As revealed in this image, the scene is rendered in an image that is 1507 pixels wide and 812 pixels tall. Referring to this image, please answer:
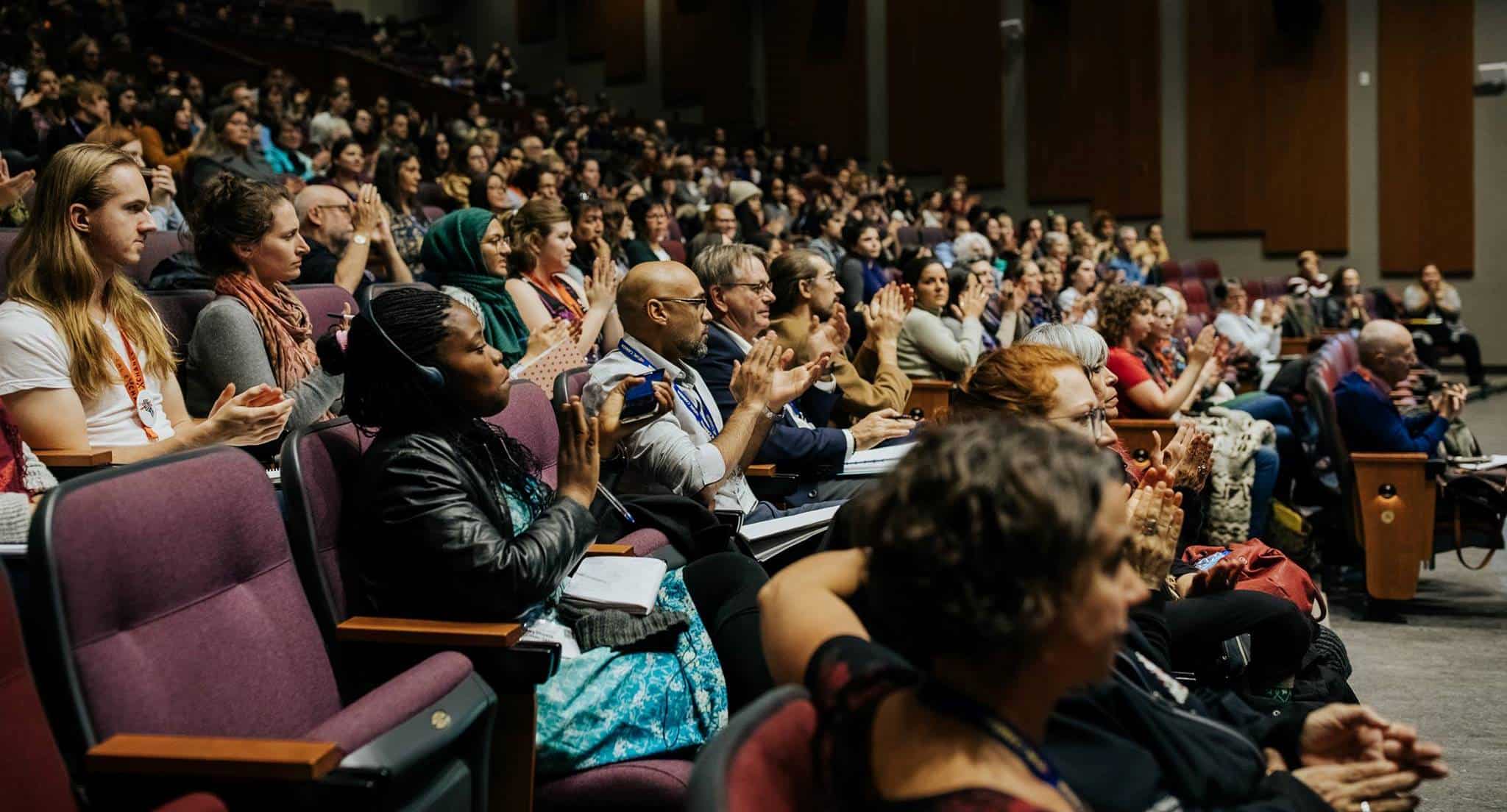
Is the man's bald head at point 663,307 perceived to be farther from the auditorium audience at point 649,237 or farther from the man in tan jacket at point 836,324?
the auditorium audience at point 649,237

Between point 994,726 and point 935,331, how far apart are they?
383cm

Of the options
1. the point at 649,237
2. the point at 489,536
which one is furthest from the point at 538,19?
the point at 489,536

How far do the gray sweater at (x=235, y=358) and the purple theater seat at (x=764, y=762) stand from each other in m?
1.69

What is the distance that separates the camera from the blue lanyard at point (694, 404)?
2.68 m

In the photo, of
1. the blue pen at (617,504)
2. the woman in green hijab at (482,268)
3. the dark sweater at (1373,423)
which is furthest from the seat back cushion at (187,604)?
the dark sweater at (1373,423)

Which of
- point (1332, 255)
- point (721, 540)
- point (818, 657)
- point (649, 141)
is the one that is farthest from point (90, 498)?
point (1332, 255)

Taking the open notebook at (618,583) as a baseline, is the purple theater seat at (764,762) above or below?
above

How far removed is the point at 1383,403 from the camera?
156 inches

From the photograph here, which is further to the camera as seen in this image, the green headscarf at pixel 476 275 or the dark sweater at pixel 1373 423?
the dark sweater at pixel 1373 423

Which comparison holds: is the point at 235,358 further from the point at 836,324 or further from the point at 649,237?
the point at 649,237

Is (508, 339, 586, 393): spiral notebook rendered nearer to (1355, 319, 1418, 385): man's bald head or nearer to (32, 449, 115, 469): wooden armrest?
(32, 449, 115, 469): wooden armrest

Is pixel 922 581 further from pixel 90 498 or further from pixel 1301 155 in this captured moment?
pixel 1301 155

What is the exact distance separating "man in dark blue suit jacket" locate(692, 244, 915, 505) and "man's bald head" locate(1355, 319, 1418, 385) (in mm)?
1621

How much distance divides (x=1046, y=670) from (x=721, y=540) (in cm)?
132
